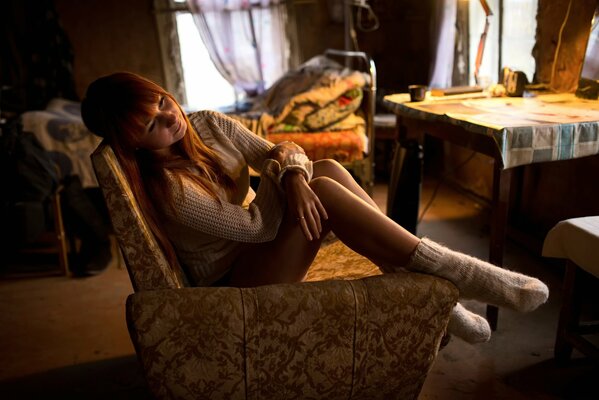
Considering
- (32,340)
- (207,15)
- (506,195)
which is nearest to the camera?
(506,195)

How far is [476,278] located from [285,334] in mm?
424

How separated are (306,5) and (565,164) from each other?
2.79 metres

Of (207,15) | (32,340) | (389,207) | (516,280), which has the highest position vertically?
(207,15)

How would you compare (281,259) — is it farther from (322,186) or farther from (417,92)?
(417,92)

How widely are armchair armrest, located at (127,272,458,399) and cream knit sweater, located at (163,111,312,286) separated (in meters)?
0.19

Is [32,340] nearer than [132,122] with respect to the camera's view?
No

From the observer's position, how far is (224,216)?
1173 millimetres

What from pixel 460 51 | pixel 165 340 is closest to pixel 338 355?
pixel 165 340

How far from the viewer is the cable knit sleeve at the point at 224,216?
3.81 feet

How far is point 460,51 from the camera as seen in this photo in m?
3.66

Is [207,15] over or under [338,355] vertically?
over

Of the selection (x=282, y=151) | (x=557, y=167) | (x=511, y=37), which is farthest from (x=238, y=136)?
(x=511, y=37)

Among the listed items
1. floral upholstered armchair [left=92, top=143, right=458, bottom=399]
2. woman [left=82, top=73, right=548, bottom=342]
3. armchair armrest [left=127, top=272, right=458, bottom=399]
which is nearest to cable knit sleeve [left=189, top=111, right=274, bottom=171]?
woman [left=82, top=73, right=548, bottom=342]

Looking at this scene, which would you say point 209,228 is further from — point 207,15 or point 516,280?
point 207,15
